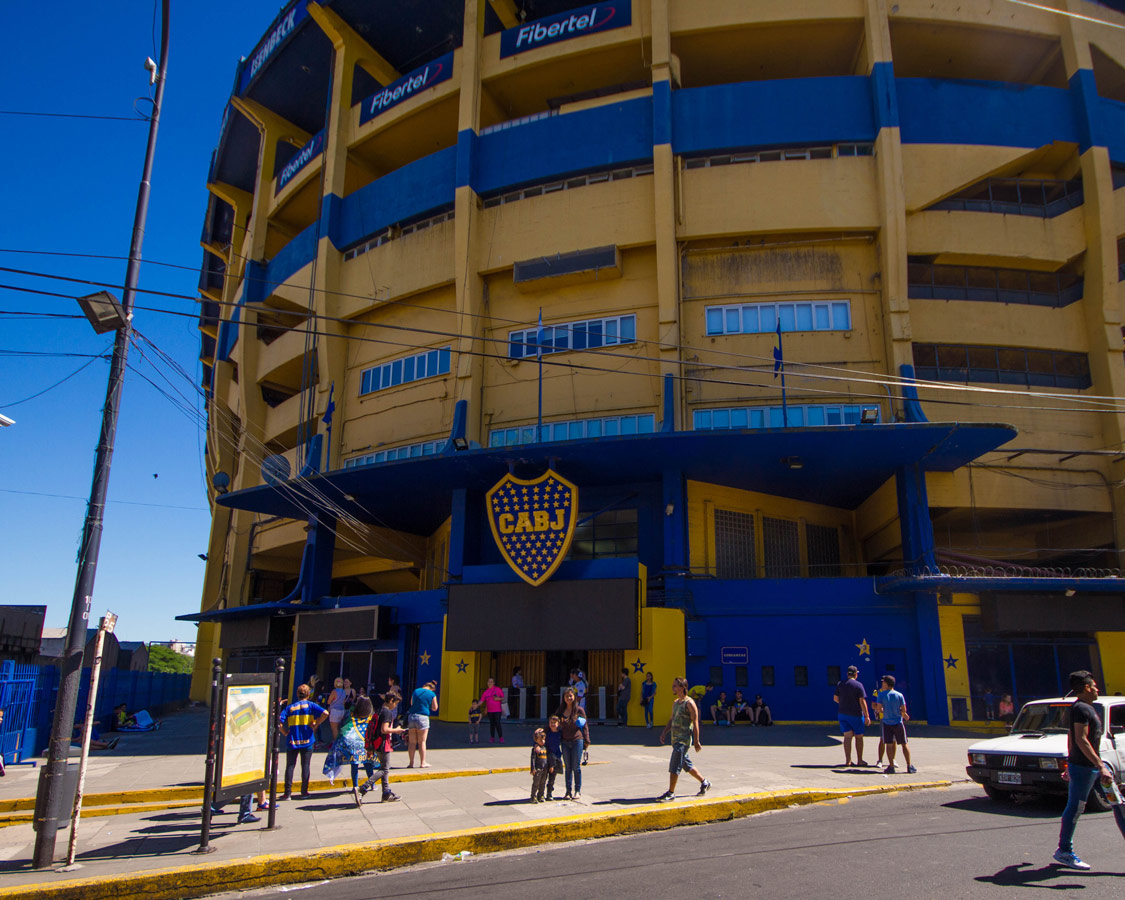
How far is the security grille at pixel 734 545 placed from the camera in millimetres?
26047

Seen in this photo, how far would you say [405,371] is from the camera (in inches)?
1224

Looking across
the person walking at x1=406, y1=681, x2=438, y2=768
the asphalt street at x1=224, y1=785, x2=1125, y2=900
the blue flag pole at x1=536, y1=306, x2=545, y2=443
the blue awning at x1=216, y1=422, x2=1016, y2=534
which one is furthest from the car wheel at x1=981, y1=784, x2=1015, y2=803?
the blue flag pole at x1=536, y1=306, x2=545, y2=443

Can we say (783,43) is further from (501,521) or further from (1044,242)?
(501,521)

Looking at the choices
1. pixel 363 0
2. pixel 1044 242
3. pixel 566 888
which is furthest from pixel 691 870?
pixel 363 0

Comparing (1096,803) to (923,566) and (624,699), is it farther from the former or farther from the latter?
(923,566)

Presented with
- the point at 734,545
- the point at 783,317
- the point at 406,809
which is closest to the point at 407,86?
the point at 783,317

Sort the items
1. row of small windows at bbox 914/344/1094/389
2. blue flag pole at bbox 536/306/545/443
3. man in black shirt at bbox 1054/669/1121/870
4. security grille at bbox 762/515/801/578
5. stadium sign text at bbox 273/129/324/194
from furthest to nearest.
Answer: stadium sign text at bbox 273/129/324/194
row of small windows at bbox 914/344/1094/389
security grille at bbox 762/515/801/578
blue flag pole at bbox 536/306/545/443
man in black shirt at bbox 1054/669/1121/870

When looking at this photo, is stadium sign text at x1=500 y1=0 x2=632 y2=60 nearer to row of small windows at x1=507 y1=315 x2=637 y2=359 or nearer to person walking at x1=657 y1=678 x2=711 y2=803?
row of small windows at x1=507 y1=315 x2=637 y2=359

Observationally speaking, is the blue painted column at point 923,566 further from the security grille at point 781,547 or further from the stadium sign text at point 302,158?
the stadium sign text at point 302,158

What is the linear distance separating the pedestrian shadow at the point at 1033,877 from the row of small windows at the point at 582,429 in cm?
1960

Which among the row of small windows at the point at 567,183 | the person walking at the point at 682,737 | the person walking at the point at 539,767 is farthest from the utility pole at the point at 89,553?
the row of small windows at the point at 567,183

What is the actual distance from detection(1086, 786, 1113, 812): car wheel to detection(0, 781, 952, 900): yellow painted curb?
12.7 ft

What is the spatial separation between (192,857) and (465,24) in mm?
31007

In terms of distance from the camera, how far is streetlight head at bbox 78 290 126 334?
33.2 feet
